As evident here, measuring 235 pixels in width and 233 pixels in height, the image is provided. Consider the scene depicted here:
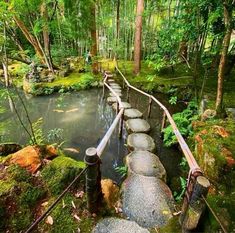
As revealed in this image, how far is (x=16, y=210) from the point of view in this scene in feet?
8.95

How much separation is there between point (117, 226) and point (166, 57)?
7.62 meters

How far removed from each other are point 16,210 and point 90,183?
1.08 m

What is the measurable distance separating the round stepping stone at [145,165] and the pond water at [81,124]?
74cm

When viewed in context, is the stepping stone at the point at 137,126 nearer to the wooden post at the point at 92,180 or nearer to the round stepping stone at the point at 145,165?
the round stepping stone at the point at 145,165

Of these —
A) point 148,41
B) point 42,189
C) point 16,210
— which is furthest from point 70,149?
point 148,41

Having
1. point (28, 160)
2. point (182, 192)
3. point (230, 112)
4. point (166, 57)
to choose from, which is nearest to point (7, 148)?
point (28, 160)

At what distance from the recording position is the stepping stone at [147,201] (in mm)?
2893

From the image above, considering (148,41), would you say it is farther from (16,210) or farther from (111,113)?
(16,210)

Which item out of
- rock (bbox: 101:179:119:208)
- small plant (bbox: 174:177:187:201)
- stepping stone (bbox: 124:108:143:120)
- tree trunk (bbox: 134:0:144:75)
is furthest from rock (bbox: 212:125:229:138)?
tree trunk (bbox: 134:0:144:75)

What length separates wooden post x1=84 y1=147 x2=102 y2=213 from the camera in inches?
94.0

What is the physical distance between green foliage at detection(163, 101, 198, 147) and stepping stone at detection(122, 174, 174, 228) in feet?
7.82

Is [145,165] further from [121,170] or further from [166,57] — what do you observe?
[166,57]

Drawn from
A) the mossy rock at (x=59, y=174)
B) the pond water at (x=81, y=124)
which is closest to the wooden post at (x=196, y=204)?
the mossy rock at (x=59, y=174)

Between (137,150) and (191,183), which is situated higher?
(191,183)
